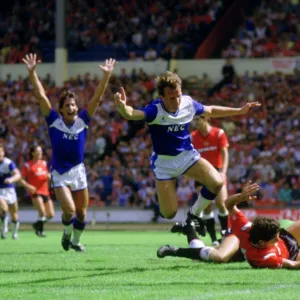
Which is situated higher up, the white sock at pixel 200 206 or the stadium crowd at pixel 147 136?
the white sock at pixel 200 206

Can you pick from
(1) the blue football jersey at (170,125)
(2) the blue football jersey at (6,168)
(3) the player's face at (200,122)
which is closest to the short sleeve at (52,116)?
(1) the blue football jersey at (170,125)

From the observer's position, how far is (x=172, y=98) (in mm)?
11633

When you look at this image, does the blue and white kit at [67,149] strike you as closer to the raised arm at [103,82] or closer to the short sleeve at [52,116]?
the short sleeve at [52,116]

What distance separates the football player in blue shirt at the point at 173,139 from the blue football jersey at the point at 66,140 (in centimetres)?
231

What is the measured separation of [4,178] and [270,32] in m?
16.6

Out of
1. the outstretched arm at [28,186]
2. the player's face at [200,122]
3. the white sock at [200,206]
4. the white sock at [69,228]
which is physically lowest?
the outstretched arm at [28,186]

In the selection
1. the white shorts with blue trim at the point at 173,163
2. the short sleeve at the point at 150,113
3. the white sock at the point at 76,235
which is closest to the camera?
the short sleeve at the point at 150,113

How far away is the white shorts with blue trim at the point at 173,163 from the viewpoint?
12008 millimetres

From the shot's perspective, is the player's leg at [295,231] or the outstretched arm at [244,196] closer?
the outstretched arm at [244,196]

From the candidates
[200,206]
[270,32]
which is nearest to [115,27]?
[270,32]

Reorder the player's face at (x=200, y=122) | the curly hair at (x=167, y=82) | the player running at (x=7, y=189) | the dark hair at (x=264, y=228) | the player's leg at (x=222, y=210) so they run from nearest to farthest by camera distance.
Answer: the dark hair at (x=264, y=228) < the curly hair at (x=167, y=82) < the player's leg at (x=222, y=210) < the player's face at (x=200, y=122) < the player running at (x=7, y=189)

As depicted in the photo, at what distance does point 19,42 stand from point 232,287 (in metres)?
33.5

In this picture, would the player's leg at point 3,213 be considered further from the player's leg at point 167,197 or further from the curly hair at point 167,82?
the curly hair at point 167,82

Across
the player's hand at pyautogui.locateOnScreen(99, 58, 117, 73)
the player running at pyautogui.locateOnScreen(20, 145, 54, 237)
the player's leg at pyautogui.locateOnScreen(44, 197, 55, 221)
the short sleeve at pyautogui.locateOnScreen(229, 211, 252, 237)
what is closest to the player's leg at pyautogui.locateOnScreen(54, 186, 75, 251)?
the player's hand at pyautogui.locateOnScreen(99, 58, 117, 73)
